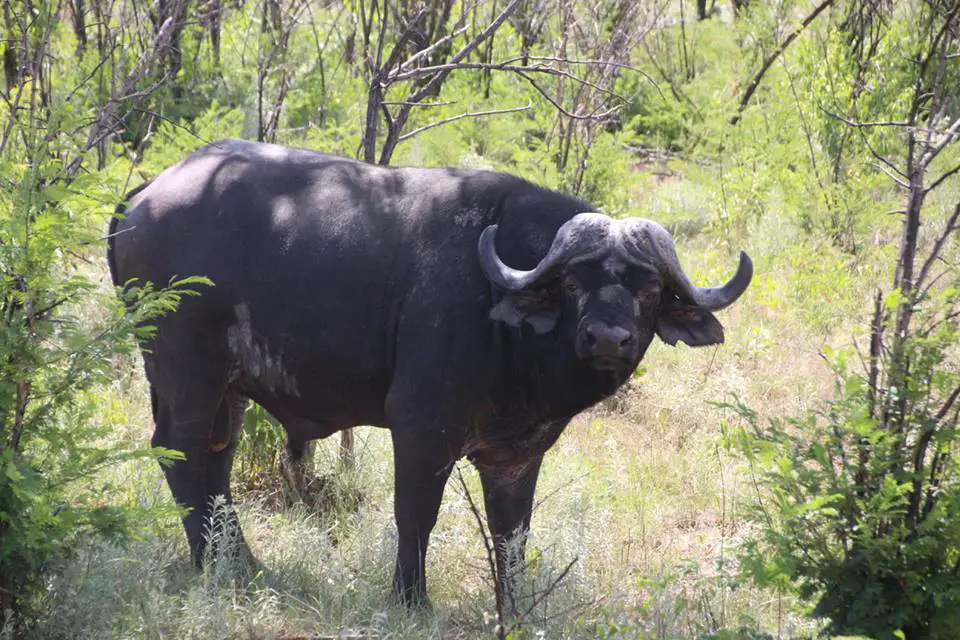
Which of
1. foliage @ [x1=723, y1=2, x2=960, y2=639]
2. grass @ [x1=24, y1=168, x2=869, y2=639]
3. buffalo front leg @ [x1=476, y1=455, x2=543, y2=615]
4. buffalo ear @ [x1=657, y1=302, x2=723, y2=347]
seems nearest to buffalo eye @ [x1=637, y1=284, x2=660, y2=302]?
buffalo ear @ [x1=657, y1=302, x2=723, y2=347]

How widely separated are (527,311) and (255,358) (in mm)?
1343

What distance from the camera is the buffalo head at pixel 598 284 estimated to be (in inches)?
190

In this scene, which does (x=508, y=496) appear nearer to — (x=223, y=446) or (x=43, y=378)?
(x=223, y=446)

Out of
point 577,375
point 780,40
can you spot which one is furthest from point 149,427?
point 780,40

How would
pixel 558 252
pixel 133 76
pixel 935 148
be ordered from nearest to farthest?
1. pixel 935 148
2. pixel 558 252
3. pixel 133 76

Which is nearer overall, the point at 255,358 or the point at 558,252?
the point at 558,252

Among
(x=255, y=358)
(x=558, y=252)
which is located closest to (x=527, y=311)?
(x=558, y=252)

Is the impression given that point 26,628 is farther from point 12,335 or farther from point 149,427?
point 149,427

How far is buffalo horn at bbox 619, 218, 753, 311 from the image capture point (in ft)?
16.2

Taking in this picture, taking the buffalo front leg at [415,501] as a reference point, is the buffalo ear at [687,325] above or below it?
above

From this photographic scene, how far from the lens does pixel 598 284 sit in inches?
193

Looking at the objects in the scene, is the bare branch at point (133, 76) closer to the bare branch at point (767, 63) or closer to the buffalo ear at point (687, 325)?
the buffalo ear at point (687, 325)

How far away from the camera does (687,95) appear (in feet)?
53.5

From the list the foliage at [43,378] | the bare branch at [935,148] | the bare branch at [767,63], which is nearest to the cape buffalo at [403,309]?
the bare branch at [935,148]
